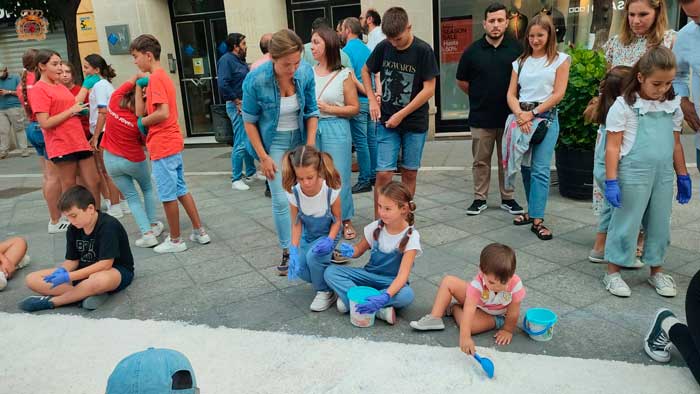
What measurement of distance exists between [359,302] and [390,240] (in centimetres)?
42

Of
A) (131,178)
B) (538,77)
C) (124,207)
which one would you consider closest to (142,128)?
(131,178)

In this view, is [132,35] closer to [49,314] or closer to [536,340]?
[49,314]

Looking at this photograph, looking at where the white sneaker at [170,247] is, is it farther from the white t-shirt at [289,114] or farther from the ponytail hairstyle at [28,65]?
the ponytail hairstyle at [28,65]

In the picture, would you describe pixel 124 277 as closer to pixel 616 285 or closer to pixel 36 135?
pixel 36 135

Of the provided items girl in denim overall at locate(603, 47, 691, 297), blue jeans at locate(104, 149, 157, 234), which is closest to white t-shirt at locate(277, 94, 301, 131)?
blue jeans at locate(104, 149, 157, 234)

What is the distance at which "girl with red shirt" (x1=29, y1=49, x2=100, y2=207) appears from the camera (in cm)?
491

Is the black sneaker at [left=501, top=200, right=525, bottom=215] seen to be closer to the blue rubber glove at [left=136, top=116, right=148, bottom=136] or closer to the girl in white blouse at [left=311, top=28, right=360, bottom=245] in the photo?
the girl in white blouse at [left=311, top=28, right=360, bottom=245]

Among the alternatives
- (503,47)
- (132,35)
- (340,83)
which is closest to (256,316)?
(340,83)

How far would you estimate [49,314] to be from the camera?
3.58m

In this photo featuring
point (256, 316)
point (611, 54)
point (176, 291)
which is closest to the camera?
point (256, 316)

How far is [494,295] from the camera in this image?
285 centimetres

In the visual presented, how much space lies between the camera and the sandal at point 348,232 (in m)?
4.76

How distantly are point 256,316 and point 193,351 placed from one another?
510 millimetres

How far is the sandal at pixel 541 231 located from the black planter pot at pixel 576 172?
3.51ft
